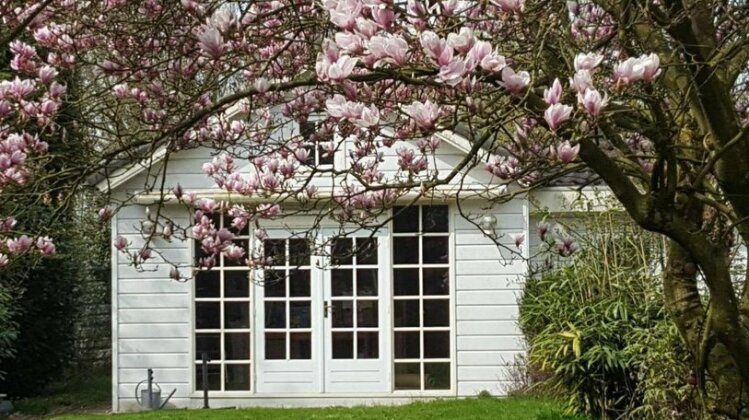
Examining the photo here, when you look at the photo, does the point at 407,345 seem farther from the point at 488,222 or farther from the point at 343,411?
the point at 488,222

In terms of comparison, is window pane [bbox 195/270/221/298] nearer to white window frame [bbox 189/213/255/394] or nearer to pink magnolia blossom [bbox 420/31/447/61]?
white window frame [bbox 189/213/255/394]

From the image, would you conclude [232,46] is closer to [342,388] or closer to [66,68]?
[66,68]

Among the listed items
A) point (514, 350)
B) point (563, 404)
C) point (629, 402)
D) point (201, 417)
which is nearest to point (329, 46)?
point (629, 402)

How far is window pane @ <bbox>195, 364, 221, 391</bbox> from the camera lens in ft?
34.6

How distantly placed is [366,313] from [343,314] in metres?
0.27

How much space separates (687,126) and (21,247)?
3158 millimetres

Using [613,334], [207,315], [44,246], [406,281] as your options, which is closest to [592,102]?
[44,246]

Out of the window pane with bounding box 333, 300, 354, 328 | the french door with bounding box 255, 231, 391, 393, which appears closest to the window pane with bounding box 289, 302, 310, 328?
the french door with bounding box 255, 231, 391, 393

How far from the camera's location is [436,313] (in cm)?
1051

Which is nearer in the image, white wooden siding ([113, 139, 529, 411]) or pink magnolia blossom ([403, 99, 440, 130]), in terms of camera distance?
pink magnolia blossom ([403, 99, 440, 130])

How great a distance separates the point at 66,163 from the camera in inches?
155

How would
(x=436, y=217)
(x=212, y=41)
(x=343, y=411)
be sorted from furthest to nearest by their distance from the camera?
1. (x=436, y=217)
2. (x=343, y=411)
3. (x=212, y=41)

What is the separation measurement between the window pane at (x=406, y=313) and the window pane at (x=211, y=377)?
2196 millimetres

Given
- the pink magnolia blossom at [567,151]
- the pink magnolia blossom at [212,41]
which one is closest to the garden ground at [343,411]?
the pink magnolia blossom at [567,151]
